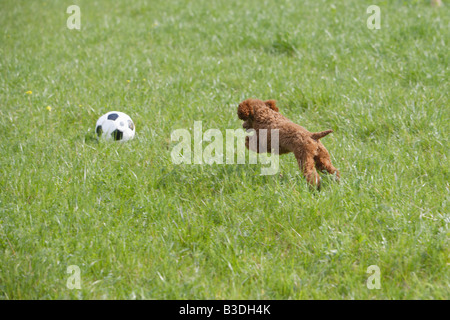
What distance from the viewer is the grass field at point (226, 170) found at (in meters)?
2.96

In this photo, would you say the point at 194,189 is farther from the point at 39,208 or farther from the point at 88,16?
the point at 88,16

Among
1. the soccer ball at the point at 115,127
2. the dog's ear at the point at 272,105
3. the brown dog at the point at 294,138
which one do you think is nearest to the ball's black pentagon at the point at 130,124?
the soccer ball at the point at 115,127

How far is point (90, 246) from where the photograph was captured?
316 centimetres

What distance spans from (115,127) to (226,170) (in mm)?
1278

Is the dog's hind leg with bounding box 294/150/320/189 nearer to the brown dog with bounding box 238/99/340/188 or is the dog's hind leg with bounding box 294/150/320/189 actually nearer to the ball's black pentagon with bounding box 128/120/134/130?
the brown dog with bounding box 238/99/340/188

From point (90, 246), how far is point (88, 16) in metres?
6.91

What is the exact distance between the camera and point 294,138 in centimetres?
361

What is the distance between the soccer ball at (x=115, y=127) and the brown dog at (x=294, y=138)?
1.31 meters

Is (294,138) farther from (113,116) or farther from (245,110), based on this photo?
(113,116)

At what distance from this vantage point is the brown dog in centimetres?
354

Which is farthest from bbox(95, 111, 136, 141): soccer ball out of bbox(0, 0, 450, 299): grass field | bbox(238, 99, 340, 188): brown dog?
bbox(238, 99, 340, 188): brown dog

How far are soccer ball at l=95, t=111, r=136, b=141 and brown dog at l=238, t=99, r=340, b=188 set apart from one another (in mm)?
1308

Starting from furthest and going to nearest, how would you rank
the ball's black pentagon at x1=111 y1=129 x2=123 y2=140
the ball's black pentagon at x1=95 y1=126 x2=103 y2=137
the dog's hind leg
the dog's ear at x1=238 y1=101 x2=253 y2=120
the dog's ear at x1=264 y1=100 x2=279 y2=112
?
1. the ball's black pentagon at x1=95 y1=126 x2=103 y2=137
2. the ball's black pentagon at x1=111 y1=129 x2=123 y2=140
3. the dog's ear at x1=264 y1=100 x2=279 y2=112
4. the dog's ear at x1=238 y1=101 x2=253 y2=120
5. the dog's hind leg
